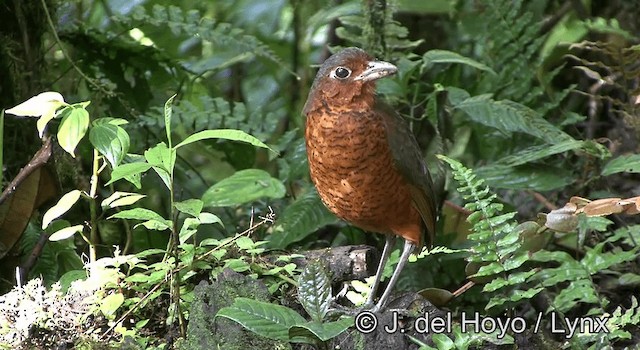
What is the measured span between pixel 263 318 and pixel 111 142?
63cm

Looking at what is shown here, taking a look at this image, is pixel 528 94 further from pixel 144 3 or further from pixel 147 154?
pixel 147 154

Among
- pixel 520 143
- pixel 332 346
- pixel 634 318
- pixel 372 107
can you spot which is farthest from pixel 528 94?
pixel 332 346

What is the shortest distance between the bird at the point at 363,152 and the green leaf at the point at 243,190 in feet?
1.38

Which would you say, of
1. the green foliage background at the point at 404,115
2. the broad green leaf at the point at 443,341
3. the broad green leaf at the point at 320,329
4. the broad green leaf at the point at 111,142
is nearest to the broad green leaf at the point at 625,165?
the green foliage background at the point at 404,115

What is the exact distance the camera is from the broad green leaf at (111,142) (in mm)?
2387

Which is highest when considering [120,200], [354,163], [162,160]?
[162,160]

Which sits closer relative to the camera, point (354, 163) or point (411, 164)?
point (354, 163)

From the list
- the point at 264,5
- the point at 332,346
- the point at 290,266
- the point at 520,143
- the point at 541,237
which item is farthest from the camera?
the point at 264,5

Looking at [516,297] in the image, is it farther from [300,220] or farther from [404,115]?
[404,115]

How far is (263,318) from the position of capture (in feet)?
7.43

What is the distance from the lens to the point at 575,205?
2.57 m

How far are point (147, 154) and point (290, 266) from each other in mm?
636

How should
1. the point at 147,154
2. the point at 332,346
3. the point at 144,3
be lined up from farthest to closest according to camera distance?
the point at 144,3
the point at 332,346
the point at 147,154

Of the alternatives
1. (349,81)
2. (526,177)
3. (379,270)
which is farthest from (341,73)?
(526,177)
